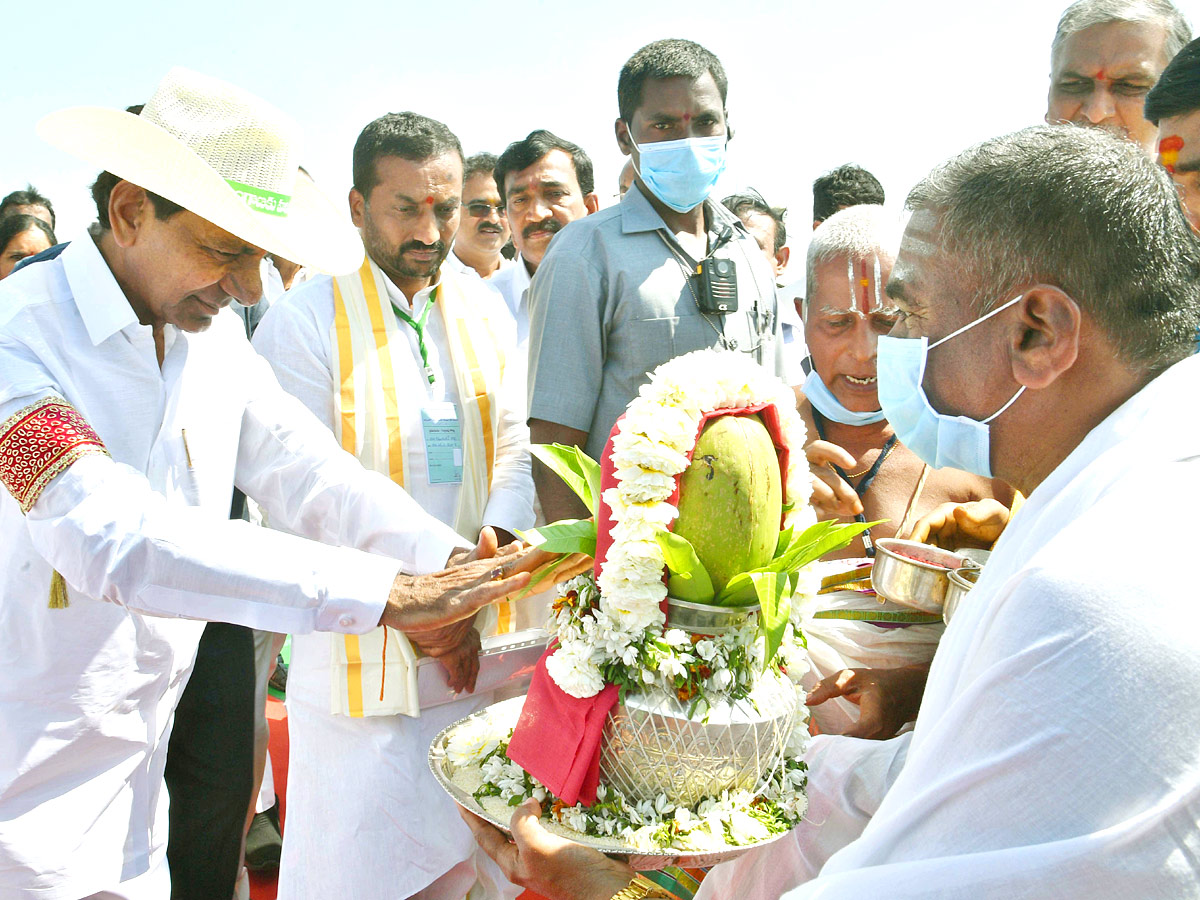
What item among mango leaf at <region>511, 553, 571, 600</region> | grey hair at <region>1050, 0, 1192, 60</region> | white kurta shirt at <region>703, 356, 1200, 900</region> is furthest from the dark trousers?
grey hair at <region>1050, 0, 1192, 60</region>

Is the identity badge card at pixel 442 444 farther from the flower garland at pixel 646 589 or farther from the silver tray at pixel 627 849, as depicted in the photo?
the flower garland at pixel 646 589

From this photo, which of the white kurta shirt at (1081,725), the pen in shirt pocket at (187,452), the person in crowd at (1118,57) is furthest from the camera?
the person in crowd at (1118,57)

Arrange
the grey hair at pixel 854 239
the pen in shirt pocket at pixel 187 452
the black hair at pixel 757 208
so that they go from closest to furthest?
the pen in shirt pocket at pixel 187 452 < the grey hair at pixel 854 239 < the black hair at pixel 757 208

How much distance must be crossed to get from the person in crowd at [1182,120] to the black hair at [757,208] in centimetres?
532

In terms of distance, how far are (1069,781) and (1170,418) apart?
564 millimetres

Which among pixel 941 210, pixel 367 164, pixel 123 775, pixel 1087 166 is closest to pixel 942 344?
Answer: pixel 941 210

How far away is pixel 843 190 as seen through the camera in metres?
6.84

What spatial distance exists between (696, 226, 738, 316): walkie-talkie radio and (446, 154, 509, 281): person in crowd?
372cm

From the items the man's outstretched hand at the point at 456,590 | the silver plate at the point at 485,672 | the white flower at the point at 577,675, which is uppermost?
the white flower at the point at 577,675

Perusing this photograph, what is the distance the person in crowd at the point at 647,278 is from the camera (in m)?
3.74

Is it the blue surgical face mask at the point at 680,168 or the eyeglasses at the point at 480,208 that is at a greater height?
the blue surgical face mask at the point at 680,168

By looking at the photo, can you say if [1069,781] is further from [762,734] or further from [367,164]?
[367,164]

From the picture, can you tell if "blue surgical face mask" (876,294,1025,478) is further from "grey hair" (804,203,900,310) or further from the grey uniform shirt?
the grey uniform shirt

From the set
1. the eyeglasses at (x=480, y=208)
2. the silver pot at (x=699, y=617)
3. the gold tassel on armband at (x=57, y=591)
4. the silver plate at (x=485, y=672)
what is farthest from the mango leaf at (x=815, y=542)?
the eyeglasses at (x=480, y=208)
